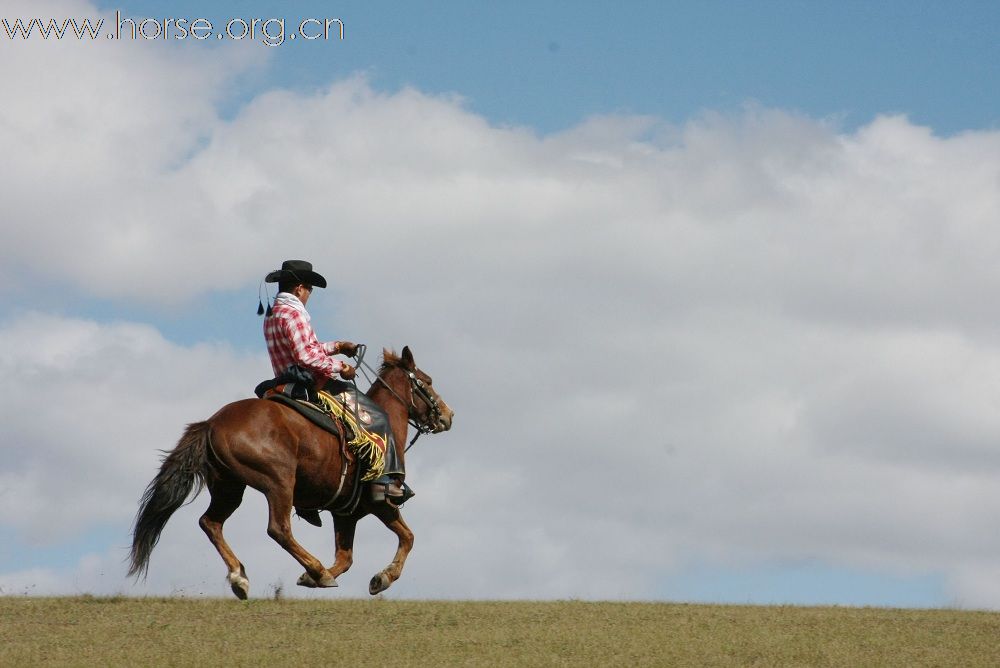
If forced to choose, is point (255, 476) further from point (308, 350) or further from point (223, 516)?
point (308, 350)

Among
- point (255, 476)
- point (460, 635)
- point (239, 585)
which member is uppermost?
point (255, 476)

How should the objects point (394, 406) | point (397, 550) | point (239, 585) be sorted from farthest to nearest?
point (394, 406) < point (397, 550) < point (239, 585)

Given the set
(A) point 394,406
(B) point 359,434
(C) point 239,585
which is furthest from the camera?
(A) point 394,406

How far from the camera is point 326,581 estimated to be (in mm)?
14953

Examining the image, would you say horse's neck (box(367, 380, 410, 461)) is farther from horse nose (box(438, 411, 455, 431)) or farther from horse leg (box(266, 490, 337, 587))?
horse leg (box(266, 490, 337, 587))

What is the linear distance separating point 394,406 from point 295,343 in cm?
214

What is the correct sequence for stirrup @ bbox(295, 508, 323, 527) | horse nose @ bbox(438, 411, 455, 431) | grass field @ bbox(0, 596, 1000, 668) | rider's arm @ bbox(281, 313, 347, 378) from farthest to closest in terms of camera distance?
1. horse nose @ bbox(438, 411, 455, 431)
2. stirrup @ bbox(295, 508, 323, 527)
3. rider's arm @ bbox(281, 313, 347, 378)
4. grass field @ bbox(0, 596, 1000, 668)

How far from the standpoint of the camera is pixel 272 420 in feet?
46.1

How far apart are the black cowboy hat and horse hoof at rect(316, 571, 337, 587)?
3.39 metres

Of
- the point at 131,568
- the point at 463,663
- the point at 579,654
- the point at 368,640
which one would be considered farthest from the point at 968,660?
the point at 131,568

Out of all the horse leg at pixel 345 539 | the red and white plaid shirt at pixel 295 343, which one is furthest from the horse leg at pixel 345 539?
the red and white plaid shirt at pixel 295 343

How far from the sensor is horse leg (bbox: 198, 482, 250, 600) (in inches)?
557

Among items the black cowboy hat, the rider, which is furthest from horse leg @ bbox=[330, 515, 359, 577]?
the black cowboy hat

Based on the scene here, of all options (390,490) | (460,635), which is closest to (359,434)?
(390,490)
